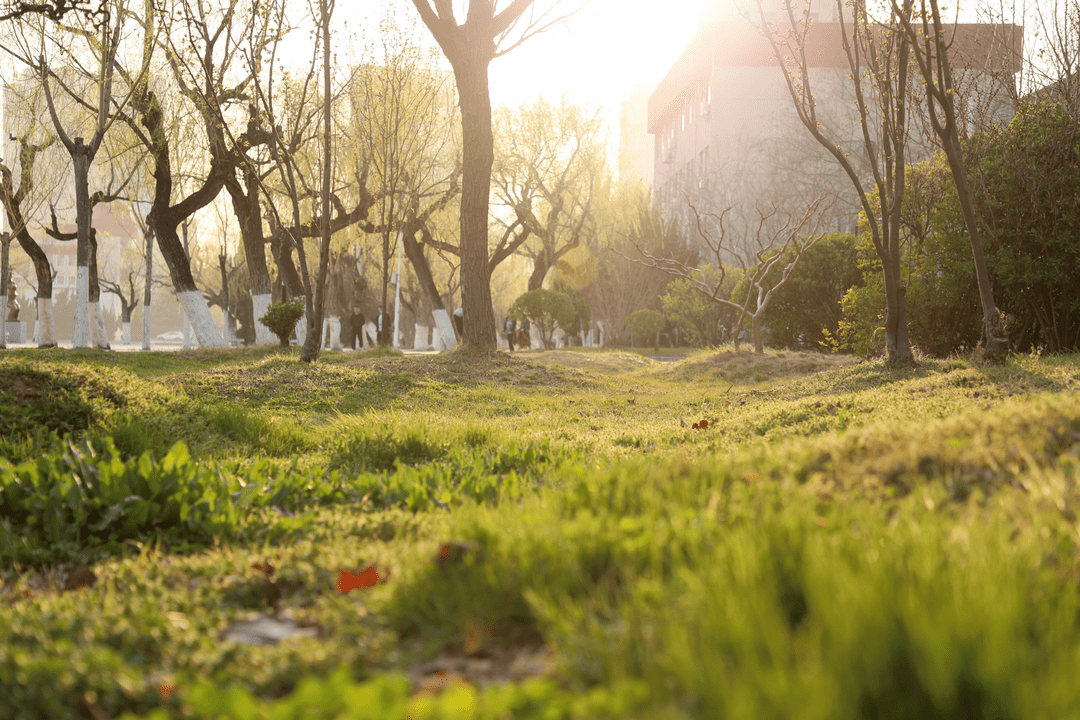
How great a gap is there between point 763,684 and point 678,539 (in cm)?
87

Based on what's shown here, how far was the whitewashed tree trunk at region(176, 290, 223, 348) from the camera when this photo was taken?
60.7 ft

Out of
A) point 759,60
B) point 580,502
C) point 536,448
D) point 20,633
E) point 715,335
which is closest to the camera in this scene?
point 20,633

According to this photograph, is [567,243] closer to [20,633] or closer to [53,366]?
[53,366]

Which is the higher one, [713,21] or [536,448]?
[713,21]

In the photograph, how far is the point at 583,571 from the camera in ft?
7.15

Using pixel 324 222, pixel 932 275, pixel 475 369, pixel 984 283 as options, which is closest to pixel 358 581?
pixel 984 283

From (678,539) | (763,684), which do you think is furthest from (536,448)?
(763,684)

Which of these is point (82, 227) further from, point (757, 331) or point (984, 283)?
point (984, 283)

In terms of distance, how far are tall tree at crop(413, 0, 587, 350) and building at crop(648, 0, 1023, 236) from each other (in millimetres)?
16431

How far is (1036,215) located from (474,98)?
9.62 metres

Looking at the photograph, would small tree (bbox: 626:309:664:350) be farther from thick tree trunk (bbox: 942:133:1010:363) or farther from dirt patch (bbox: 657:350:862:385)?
thick tree trunk (bbox: 942:133:1010:363)

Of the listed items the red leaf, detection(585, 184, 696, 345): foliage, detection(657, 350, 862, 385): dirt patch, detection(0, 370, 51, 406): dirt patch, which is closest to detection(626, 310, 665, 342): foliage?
detection(585, 184, 696, 345): foliage

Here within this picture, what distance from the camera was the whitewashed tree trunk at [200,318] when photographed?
1852 cm

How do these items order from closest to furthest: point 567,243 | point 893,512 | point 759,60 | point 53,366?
point 893,512
point 53,366
point 567,243
point 759,60
